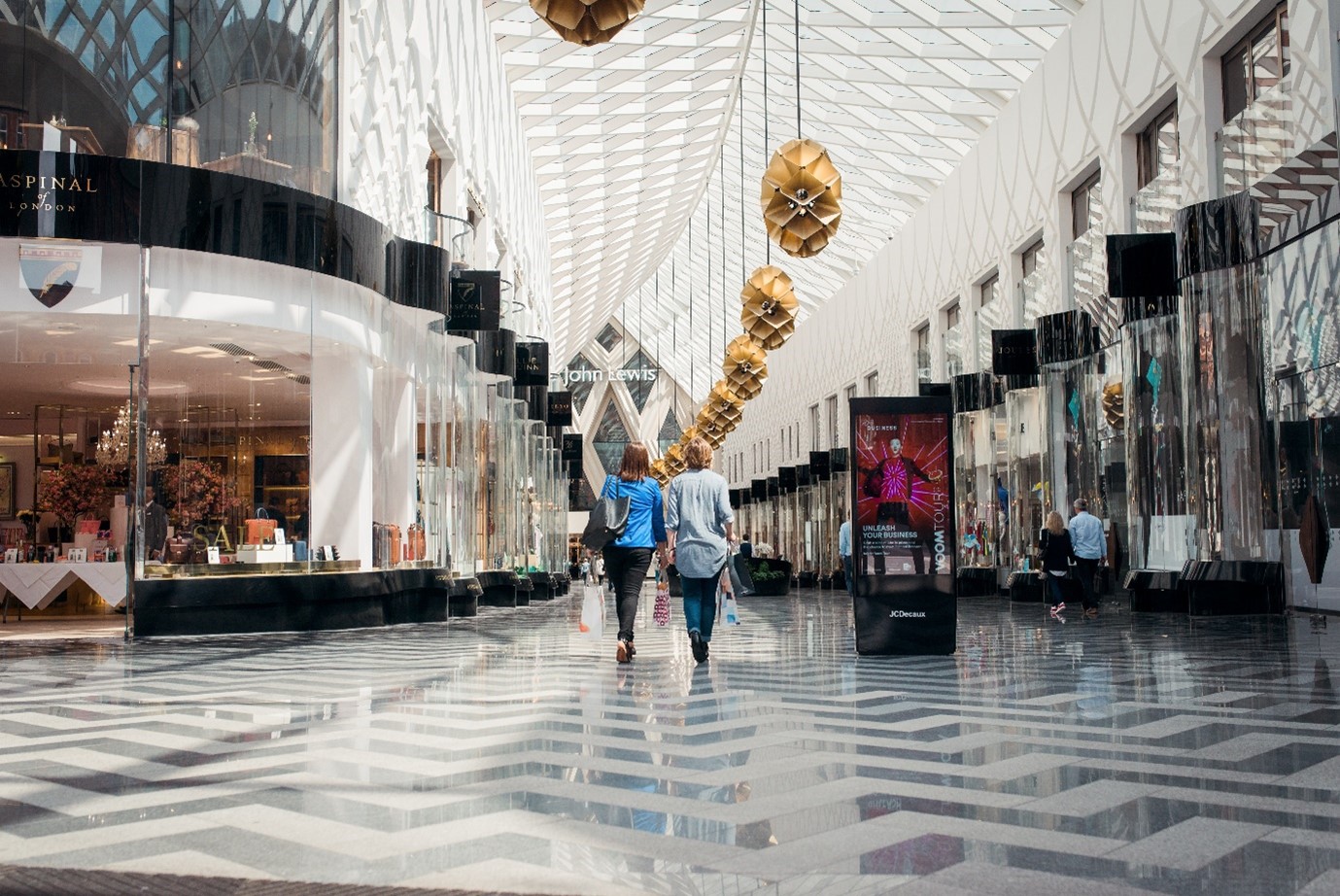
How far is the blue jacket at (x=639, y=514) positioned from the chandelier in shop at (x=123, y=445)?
5627mm

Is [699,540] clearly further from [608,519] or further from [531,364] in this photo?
[531,364]

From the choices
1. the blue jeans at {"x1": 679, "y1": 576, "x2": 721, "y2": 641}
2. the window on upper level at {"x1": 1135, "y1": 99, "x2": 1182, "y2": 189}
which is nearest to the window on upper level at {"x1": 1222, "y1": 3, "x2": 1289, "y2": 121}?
the window on upper level at {"x1": 1135, "y1": 99, "x2": 1182, "y2": 189}

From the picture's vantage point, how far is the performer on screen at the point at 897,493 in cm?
1062

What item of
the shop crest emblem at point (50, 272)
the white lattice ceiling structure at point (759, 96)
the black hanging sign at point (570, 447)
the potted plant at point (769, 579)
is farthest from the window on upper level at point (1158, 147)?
the black hanging sign at point (570, 447)

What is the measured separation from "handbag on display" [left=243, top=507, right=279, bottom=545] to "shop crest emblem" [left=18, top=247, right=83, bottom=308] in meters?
2.89

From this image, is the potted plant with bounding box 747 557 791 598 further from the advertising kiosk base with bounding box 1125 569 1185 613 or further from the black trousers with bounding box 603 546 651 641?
the black trousers with bounding box 603 546 651 641

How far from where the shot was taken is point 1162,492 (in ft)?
49.3

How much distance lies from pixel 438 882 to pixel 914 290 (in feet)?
99.2

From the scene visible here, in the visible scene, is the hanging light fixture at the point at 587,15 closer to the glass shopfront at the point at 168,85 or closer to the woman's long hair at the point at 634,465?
the woman's long hair at the point at 634,465

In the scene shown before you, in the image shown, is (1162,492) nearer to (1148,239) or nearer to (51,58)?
(1148,239)

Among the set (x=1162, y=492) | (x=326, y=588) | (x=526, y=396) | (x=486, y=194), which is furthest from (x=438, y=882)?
(x=526, y=396)

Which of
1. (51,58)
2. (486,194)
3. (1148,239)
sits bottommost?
(1148,239)

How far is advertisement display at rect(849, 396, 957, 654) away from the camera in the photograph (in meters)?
10.6

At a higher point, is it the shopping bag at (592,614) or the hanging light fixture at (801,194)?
the hanging light fixture at (801,194)
